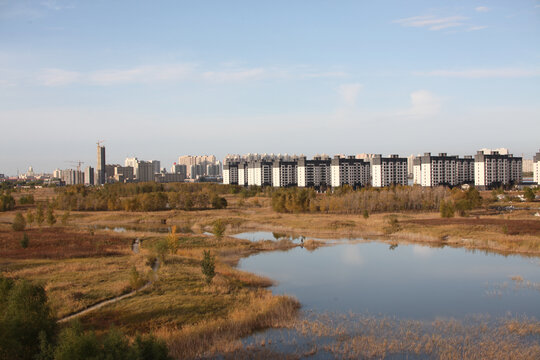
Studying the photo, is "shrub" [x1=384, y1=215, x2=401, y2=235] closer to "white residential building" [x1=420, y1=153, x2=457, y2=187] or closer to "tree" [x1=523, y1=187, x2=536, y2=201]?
"tree" [x1=523, y1=187, x2=536, y2=201]

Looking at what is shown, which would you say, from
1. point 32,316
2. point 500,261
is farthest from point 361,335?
point 500,261

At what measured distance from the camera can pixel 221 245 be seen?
3800cm

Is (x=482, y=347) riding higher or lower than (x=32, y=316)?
lower

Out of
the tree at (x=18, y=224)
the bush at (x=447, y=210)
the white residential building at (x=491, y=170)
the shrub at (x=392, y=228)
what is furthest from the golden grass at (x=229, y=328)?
the white residential building at (x=491, y=170)

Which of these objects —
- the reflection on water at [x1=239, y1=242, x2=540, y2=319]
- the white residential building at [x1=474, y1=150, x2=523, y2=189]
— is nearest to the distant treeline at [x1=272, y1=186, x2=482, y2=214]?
the reflection on water at [x1=239, y1=242, x2=540, y2=319]

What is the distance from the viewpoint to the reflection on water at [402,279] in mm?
19656

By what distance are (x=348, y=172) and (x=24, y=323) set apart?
4059 inches

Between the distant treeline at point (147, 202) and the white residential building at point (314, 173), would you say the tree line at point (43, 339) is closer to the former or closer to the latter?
the distant treeline at point (147, 202)

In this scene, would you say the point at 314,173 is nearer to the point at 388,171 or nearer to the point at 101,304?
the point at 388,171

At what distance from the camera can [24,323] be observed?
1149cm

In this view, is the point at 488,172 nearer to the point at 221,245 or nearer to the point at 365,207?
the point at 365,207

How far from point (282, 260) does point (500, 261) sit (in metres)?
15.1

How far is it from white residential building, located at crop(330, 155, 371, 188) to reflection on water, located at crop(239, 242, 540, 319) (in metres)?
73.0

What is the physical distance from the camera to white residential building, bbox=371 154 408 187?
10706 cm
